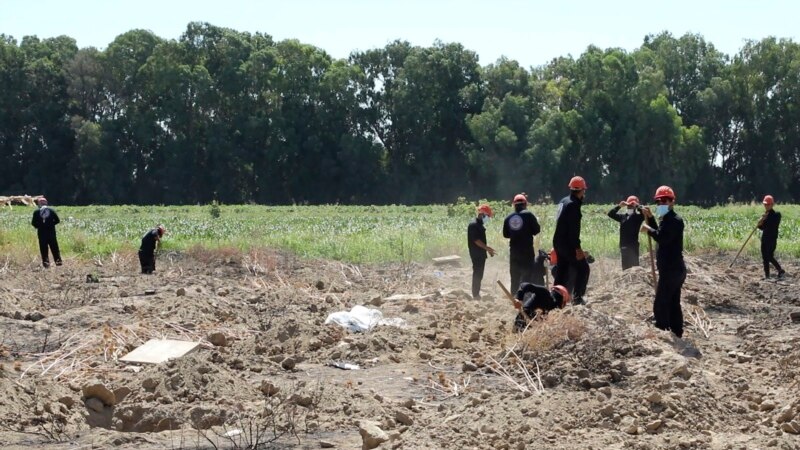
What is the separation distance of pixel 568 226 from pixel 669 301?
1412mm

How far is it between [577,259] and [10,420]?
649 cm

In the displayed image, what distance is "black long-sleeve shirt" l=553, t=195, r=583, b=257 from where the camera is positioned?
1230cm

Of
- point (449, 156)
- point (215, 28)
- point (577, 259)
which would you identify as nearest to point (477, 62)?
point (449, 156)

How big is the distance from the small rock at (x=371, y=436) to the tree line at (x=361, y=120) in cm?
5346

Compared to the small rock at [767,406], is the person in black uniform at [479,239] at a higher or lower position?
higher

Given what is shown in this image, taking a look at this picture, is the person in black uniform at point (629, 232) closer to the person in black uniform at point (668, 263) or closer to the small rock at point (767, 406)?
the person in black uniform at point (668, 263)

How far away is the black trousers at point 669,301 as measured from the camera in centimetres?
1154

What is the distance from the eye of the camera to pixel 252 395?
9812 millimetres

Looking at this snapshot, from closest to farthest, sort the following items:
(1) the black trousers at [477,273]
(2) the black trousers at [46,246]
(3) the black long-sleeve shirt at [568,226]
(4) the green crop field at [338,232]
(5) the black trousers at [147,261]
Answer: (3) the black long-sleeve shirt at [568,226], (1) the black trousers at [477,273], (5) the black trousers at [147,261], (2) the black trousers at [46,246], (4) the green crop field at [338,232]

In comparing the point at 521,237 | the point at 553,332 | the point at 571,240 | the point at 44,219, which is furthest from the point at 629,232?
the point at 44,219

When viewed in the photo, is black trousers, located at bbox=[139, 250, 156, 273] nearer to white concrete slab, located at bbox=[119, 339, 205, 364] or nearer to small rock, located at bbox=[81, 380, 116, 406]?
white concrete slab, located at bbox=[119, 339, 205, 364]

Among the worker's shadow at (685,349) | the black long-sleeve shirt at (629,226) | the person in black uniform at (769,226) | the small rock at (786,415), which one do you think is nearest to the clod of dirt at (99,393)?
the worker's shadow at (685,349)

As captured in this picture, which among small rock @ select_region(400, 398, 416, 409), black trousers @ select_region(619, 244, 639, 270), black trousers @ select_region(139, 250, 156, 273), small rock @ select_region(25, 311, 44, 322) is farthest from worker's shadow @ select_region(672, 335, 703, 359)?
black trousers @ select_region(139, 250, 156, 273)

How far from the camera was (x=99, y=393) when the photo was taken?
31.9 feet
